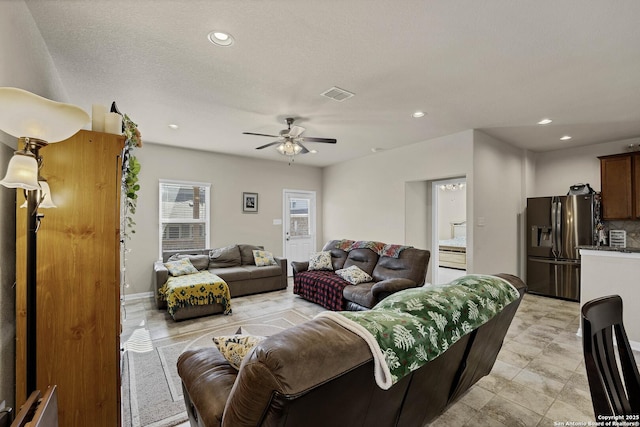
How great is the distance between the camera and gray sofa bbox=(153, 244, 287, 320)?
481 cm

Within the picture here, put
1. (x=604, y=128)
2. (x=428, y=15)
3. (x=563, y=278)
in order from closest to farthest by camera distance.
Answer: (x=428, y=15) < (x=604, y=128) < (x=563, y=278)

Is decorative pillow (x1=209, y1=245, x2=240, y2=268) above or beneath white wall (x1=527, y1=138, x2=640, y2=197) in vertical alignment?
beneath

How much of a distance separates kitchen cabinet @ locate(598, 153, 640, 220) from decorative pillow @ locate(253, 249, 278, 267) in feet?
19.1

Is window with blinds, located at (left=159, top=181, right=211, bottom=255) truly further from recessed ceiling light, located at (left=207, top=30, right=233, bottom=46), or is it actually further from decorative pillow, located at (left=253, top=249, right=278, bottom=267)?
recessed ceiling light, located at (left=207, top=30, right=233, bottom=46)

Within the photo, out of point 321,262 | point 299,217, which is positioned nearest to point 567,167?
point 321,262

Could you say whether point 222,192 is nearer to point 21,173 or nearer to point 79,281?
point 79,281

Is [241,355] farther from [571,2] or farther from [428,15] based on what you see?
[571,2]

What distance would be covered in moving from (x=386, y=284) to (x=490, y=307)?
1.80m

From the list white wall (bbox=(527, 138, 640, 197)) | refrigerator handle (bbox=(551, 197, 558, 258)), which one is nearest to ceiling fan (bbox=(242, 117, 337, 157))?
refrigerator handle (bbox=(551, 197, 558, 258))

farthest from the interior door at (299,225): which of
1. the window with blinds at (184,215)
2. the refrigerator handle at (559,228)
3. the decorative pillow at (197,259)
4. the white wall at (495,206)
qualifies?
the refrigerator handle at (559,228)

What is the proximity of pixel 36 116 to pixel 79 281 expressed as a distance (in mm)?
893

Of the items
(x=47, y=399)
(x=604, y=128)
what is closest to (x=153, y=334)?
(x=47, y=399)

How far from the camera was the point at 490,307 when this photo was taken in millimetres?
1543

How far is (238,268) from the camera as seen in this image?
202 inches
